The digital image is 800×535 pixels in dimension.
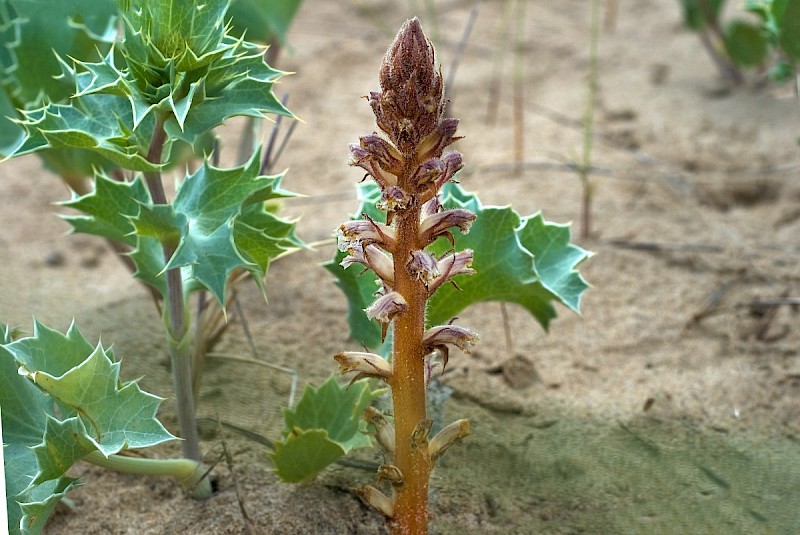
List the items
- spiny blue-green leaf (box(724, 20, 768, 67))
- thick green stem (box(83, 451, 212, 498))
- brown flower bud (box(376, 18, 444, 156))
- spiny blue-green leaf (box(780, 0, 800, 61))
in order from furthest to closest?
spiny blue-green leaf (box(724, 20, 768, 67)) < spiny blue-green leaf (box(780, 0, 800, 61)) < thick green stem (box(83, 451, 212, 498)) < brown flower bud (box(376, 18, 444, 156))

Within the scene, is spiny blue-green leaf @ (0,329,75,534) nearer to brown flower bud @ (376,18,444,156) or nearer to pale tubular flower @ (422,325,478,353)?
pale tubular flower @ (422,325,478,353)

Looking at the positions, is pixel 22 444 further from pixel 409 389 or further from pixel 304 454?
pixel 409 389

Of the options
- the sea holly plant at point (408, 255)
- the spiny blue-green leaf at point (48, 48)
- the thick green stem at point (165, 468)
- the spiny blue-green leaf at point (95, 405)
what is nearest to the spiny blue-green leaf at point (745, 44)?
the spiny blue-green leaf at point (48, 48)

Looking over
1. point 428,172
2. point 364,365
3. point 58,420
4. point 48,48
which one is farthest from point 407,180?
point 48,48

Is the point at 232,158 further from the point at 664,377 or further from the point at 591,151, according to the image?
the point at 664,377

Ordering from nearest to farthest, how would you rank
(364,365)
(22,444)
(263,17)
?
(364,365)
(22,444)
(263,17)

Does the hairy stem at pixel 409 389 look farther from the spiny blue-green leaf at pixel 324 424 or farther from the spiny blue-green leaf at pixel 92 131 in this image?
the spiny blue-green leaf at pixel 92 131

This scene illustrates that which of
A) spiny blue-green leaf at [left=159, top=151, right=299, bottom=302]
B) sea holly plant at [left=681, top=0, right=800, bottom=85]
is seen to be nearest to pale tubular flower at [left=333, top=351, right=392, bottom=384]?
spiny blue-green leaf at [left=159, top=151, right=299, bottom=302]
